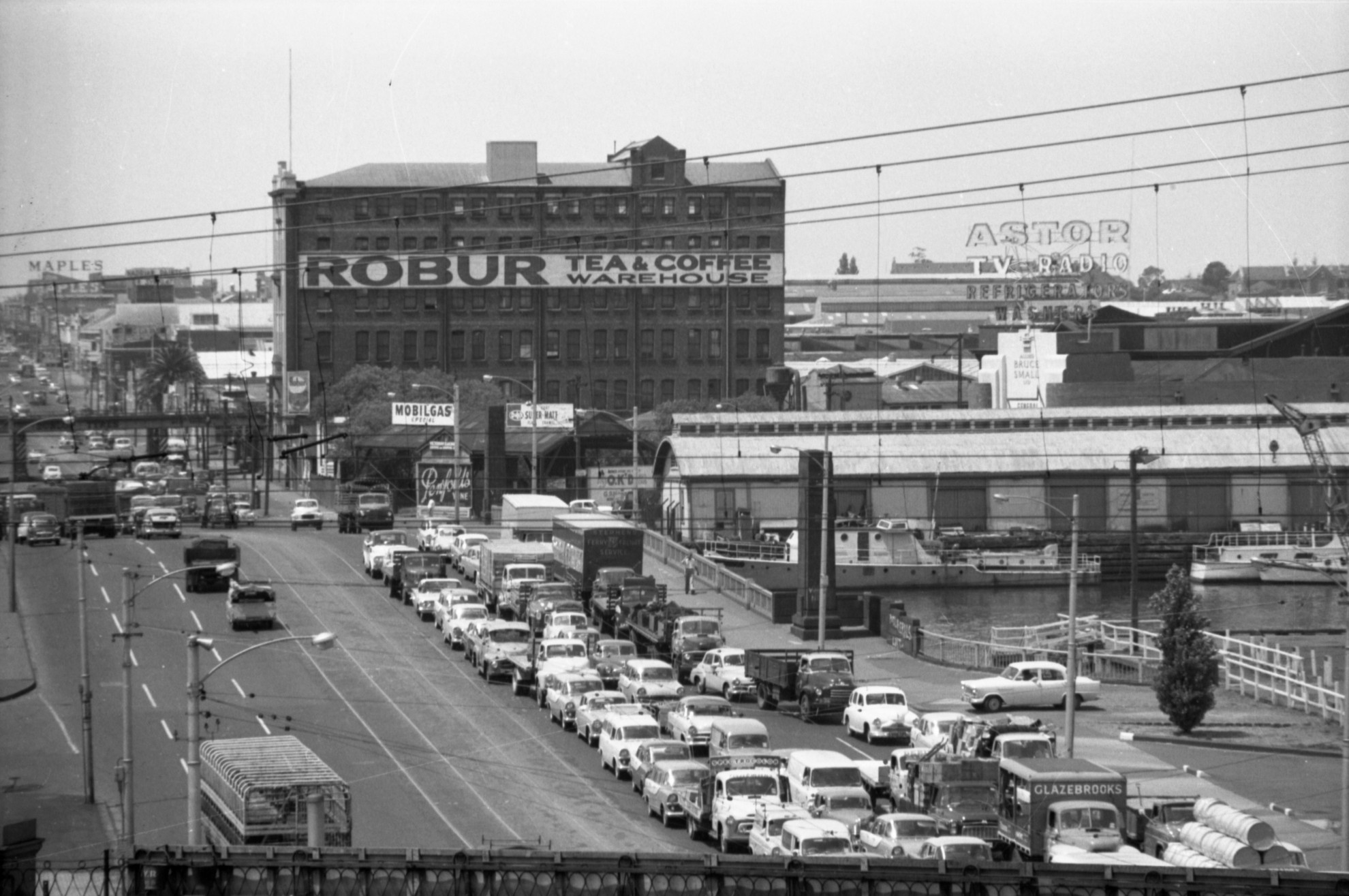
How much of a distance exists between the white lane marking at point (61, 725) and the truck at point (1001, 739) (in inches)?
685

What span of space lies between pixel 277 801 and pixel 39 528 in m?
37.9

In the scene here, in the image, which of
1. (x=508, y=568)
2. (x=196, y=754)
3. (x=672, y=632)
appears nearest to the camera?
(x=196, y=754)

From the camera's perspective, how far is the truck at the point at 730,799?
26438 millimetres

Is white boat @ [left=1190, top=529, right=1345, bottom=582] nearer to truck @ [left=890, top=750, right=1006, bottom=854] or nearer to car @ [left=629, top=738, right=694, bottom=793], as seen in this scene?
car @ [left=629, top=738, right=694, bottom=793]

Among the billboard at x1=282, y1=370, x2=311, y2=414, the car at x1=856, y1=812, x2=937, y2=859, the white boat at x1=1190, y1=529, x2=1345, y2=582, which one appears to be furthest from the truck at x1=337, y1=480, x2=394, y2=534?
the billboard at x1=282, y1=370, x2=311, y2=414

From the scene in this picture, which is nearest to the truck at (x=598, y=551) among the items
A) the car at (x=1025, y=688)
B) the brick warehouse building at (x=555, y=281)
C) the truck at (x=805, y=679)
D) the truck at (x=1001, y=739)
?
the truck at (x=805, y=679)

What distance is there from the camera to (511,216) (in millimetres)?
121625

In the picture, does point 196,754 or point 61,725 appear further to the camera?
point 61,725

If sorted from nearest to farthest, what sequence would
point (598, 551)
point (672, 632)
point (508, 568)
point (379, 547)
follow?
point (672, 632) → point (508, 568) → point (598, 551) → point (379, 547)

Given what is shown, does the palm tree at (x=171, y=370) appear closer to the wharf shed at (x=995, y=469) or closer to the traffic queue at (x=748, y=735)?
the wharf shed at (x=995, y=469)

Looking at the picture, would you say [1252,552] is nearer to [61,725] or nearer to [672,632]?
[672,632]

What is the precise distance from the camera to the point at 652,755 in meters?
29.9

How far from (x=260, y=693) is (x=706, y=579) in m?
24.0

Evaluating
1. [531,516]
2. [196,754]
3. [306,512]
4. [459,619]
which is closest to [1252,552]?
[531,516]
